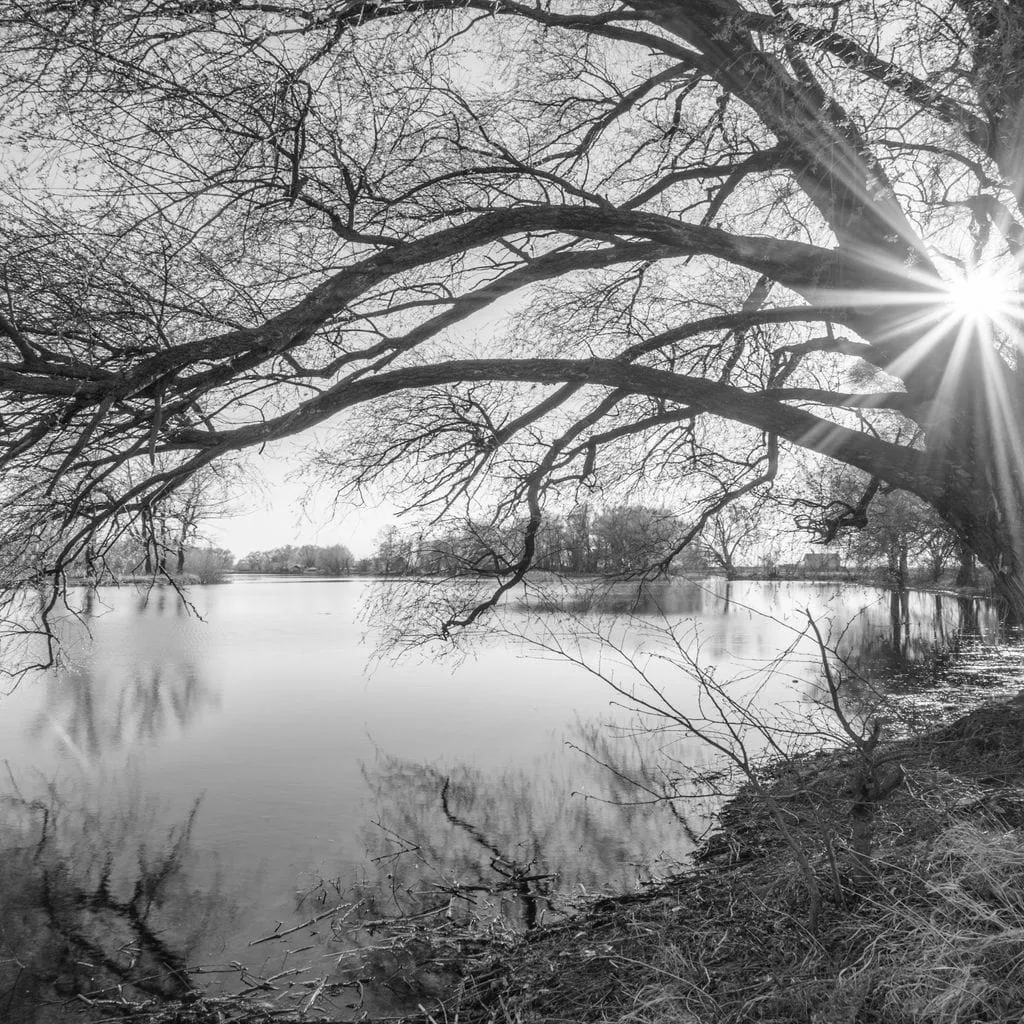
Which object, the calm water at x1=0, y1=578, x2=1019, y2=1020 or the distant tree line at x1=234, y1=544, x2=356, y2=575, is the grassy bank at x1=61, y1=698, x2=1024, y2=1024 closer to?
the calm water at x1=0, y1=578, x2=1019, y2=1020

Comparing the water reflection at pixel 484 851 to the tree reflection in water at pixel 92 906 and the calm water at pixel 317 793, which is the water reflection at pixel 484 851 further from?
the tree reflection in water at pixel 92 906

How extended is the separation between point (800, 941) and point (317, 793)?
5.70m

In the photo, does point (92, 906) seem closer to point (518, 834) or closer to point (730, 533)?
point (518, 834)

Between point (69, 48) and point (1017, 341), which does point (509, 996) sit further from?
point (1017, 341)

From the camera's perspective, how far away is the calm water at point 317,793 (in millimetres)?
4648

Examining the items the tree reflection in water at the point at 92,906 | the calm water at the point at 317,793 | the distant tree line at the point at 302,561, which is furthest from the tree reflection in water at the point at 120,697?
the distant tree line at the point at 302,561

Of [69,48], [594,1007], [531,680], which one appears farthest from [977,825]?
[531,680]

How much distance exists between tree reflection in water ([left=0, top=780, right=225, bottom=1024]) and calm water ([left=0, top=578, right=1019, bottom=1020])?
2cm

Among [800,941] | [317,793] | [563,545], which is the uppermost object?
A: [563,545]

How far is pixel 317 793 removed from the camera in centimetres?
740

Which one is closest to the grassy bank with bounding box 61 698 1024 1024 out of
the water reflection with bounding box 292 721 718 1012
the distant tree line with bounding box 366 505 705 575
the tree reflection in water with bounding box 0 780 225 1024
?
the water reflection with bounding box 292 721 718 1012

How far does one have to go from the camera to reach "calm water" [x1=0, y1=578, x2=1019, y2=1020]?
4.65 metres

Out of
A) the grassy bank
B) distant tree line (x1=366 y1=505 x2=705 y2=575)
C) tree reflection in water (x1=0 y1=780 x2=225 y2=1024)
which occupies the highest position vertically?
distant tree line (x1=366 y1=505 x2=705 y2=575)

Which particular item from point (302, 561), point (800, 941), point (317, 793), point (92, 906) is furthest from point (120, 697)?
point (302, 561)
